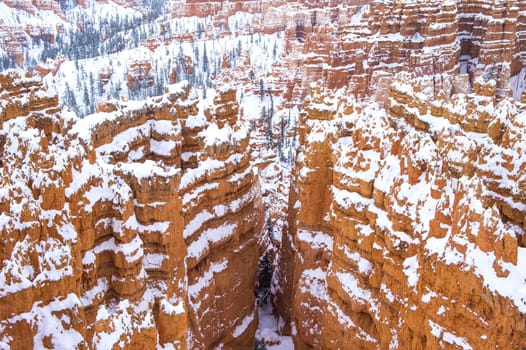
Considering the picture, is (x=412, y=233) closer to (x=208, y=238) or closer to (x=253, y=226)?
(x=208, y=238)

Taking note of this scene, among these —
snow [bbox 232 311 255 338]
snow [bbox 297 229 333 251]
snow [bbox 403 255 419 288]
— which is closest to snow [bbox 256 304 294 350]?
snow [bbox 232 311 255 338]

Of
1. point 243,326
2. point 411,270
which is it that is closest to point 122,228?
→ point 411,270

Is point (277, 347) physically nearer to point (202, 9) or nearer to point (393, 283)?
point (393, 283)

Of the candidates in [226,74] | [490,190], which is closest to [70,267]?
[490,190]

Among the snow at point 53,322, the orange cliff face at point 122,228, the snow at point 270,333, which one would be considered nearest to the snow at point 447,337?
the orange cliff face at point 122,228

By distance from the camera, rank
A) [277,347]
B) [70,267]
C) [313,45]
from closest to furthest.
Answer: [70,267]
[277,347]
[313,45]

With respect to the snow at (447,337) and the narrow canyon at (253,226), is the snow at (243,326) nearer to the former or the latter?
the narrow canyon at (253,226)

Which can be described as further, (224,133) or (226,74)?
(226,74)

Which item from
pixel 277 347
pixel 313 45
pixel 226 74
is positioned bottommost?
pixel 277 347
